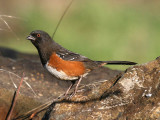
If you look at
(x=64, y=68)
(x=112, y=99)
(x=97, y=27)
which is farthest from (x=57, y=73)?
(x=97, y=27)

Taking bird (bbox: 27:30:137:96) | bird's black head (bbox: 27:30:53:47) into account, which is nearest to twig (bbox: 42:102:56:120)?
bird (bbox: 27:30:137:96)

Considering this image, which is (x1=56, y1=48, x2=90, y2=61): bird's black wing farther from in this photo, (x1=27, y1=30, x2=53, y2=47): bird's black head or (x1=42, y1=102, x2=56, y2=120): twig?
(x1=42, y1=102, x2=56, y2=120): twig

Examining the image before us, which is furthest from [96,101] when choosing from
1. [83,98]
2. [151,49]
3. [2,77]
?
[151,49]

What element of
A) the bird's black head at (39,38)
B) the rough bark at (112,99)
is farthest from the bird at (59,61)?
the rough bark at (112,99)

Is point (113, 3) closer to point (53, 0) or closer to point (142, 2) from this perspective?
point (142, 2)

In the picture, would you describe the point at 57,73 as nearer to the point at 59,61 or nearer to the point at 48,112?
the point at 59,61

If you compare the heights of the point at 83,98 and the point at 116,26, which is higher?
the point at 83,98

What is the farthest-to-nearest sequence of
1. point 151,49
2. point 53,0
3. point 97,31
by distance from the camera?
point 53,0 → point 97,31 → point 151,49
